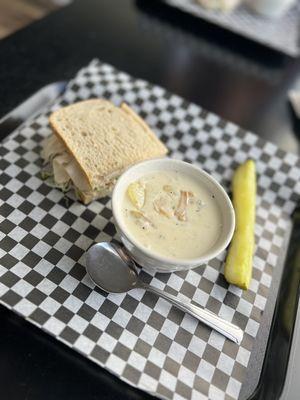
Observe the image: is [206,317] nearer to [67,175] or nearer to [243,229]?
[243,229]

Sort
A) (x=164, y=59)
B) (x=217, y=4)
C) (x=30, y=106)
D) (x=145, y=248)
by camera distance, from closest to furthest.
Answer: (x=145, y=248)
(x=30, y=106)
(x=164, y=59)
(x=217, y=4)

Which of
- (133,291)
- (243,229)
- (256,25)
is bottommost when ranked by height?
(133,291)

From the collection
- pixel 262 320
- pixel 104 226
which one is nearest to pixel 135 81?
pixel 104 226

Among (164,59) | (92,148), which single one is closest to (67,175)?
(92,148)

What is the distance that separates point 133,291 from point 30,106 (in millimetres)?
746

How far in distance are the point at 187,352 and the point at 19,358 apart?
0.37m

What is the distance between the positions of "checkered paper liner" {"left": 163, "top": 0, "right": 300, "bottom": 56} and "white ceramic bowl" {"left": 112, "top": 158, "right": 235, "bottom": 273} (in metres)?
1.13

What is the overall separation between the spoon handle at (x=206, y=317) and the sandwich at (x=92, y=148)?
0.35 m

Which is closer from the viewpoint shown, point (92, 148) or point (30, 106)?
point (92, 148)

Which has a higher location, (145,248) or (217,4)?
(217,4)

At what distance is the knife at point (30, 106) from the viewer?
128cm

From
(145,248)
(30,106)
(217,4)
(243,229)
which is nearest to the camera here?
(145,248)

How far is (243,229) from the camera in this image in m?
1.15

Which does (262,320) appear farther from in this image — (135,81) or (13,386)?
(135,81)
